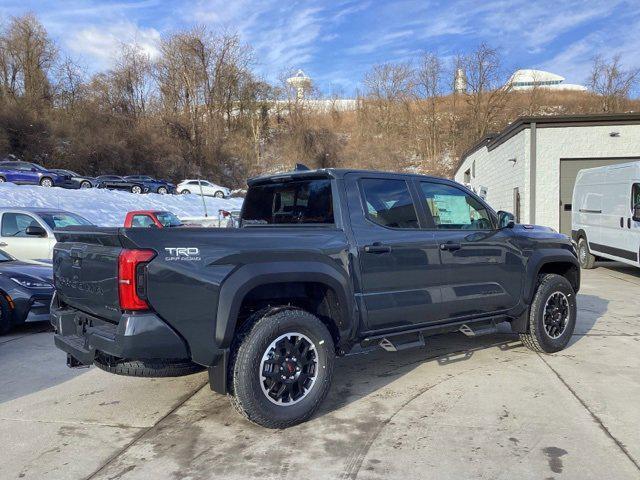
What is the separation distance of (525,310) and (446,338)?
3.93 ft

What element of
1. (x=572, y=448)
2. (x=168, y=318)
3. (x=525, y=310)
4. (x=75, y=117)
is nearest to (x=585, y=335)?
(x=525, y=310)

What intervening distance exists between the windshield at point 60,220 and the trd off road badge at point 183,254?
25.6 feet

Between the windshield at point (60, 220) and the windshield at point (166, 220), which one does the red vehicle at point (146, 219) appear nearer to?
the windshield at point (166, 220)

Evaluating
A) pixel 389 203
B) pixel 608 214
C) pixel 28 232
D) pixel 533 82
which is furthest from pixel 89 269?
pixel 533 82

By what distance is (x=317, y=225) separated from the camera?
452 cm

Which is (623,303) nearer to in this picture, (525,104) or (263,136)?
(525,104)

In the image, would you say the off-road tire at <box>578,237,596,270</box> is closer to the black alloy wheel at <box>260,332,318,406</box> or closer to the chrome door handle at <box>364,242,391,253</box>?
the chrome door handle at <box>364,242,391,253</box>

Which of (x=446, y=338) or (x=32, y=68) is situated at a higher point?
(x=32, y=68)

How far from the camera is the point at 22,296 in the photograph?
22.7 ft

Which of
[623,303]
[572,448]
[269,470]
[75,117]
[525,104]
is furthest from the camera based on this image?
[525,104]

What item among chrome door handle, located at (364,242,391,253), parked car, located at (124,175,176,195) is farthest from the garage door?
parked car, located at (124,175,176,195)

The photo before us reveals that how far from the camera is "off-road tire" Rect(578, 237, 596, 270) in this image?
43.9ft

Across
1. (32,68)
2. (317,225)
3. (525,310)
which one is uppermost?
(32,68)

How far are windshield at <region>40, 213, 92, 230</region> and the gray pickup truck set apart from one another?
669 centimetres
